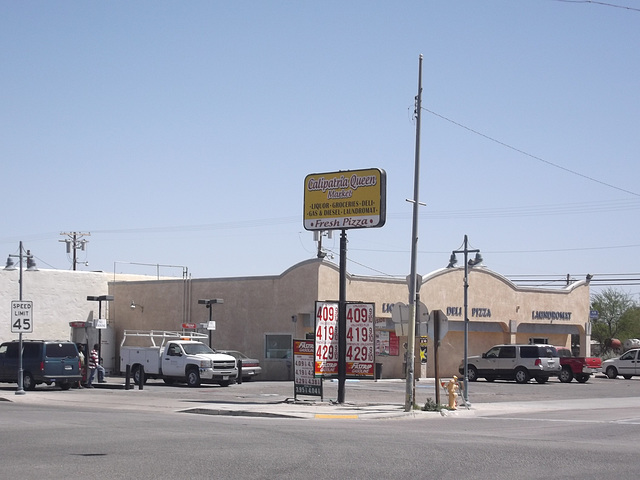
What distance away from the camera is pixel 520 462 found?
12633 millimetres

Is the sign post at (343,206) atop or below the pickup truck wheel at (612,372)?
atop

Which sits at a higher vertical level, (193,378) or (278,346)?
(278,346)

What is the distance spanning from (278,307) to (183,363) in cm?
665

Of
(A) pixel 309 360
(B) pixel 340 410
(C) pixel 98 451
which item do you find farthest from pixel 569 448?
(A) pixel 309 360

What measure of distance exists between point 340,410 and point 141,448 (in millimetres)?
10205

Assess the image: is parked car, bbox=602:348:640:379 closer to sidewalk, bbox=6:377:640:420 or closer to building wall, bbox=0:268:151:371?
sidewalk, bbox=6:377:640:420

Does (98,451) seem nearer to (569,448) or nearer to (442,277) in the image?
(569,448)

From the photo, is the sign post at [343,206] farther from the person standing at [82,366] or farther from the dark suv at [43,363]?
the person standing at [82,366]

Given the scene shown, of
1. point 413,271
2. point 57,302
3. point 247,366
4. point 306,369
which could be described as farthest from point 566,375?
point 57,302

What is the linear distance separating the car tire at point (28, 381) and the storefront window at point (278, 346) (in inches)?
476

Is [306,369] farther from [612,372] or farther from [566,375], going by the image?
[612,372]

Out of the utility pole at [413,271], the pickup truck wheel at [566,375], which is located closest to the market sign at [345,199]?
the utility pole at [413,271]

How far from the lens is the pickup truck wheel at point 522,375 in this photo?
41.7 meters

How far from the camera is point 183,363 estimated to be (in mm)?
36188
